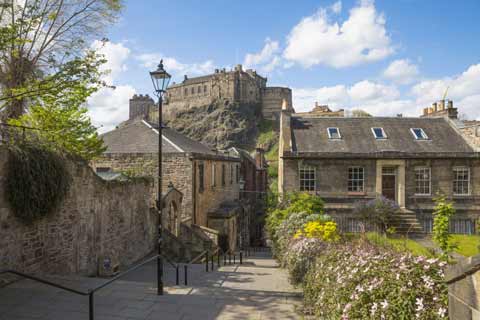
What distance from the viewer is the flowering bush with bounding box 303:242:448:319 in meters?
3.55

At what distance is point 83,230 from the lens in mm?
10141

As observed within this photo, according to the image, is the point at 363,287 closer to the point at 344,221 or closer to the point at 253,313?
the point at 253,313

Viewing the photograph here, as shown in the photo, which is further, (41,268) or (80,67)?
(80,67)

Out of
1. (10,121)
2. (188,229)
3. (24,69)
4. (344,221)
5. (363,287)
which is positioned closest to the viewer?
(363,287)

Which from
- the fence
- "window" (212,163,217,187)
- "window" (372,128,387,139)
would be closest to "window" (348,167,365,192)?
"window" (372,128,387,139)

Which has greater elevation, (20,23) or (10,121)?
(20,23)

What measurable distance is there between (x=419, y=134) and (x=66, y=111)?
68.4 ft

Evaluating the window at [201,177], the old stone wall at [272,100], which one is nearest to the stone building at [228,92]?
the old stone wall at [272,100]

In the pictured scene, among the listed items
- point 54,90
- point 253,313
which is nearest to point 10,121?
point 54,90

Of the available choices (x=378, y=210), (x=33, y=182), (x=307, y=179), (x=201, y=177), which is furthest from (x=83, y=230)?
(x=378, y=210)

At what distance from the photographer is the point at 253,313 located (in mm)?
6094

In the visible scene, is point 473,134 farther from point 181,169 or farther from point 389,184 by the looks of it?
point 181,169

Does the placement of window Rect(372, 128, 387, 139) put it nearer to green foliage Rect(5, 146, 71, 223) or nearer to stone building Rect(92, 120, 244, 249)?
stone building Rect(92, 120, 244, 249)

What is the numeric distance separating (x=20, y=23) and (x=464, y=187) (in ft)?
75.1
